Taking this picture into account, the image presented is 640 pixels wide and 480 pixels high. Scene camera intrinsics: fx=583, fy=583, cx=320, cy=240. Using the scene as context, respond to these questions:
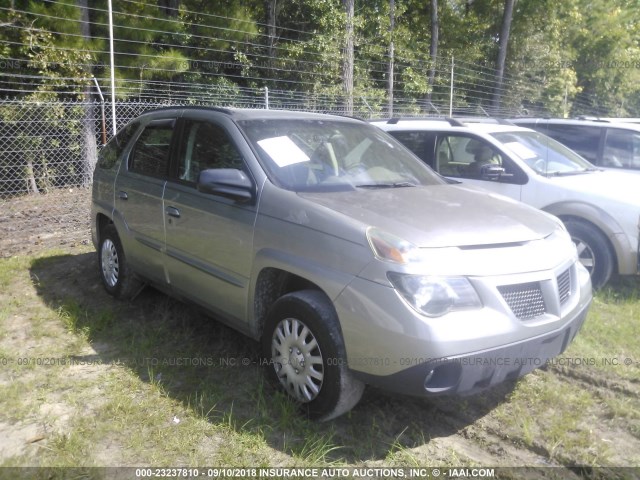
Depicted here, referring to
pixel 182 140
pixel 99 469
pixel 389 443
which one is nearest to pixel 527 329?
pixel 389 443

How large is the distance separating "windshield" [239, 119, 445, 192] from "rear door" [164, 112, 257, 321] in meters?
0.21

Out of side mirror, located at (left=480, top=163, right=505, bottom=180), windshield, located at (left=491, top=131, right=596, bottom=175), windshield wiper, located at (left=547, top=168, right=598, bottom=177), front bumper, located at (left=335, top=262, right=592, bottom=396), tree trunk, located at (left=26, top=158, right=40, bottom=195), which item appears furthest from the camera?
tree trunk, located at (left=26, top=158, right=40, bottom=195)

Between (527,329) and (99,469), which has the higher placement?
(527,329)

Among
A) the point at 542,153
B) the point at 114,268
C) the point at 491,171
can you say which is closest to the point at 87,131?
the point at 114,268

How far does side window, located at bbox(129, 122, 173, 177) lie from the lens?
A: 4.65m

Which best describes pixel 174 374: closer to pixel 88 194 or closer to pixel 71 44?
pixel 88 194

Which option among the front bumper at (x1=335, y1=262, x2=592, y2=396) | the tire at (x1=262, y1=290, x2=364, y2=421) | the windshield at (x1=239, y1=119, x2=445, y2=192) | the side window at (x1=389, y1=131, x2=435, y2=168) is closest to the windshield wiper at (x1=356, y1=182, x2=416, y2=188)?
the windshield at (x1=239, y1=119, x2=445, y2=192)

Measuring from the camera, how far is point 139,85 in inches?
461

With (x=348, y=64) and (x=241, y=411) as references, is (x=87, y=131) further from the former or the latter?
(x=241, y=411)

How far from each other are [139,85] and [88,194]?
278 centimetres

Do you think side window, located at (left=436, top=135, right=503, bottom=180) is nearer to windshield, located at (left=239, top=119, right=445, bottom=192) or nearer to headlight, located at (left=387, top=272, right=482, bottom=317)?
→ windshield, located at (left=239, top=119, right=445, bottom=192)

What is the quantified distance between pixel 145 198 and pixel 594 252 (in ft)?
13.7

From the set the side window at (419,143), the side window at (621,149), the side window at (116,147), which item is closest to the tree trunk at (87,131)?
the side window at (116,147)

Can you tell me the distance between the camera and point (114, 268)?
5.44 meters
